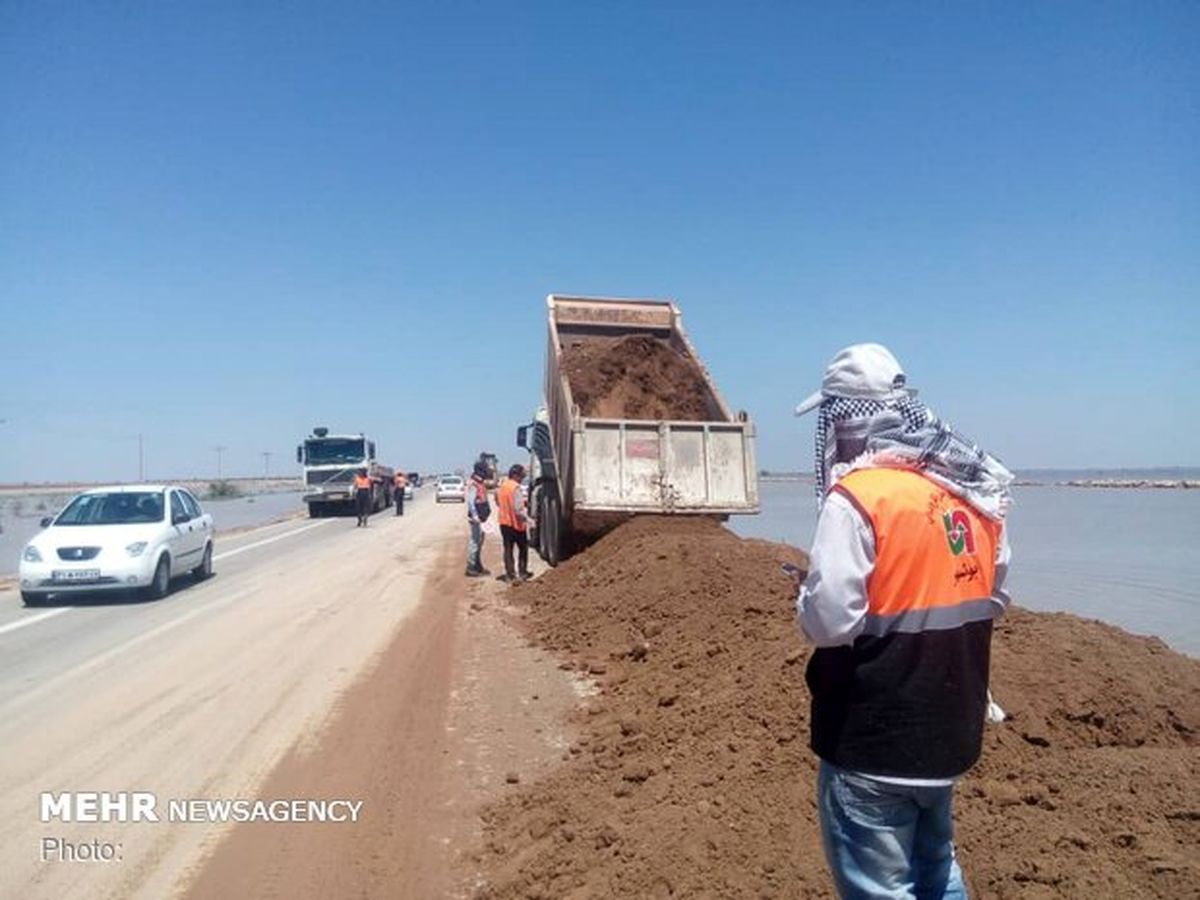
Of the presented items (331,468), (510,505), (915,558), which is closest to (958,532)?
(915,558)

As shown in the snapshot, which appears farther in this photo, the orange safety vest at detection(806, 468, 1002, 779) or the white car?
the white car

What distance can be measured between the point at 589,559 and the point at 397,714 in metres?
5.81

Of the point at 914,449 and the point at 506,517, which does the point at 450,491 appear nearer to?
the point at 506,517

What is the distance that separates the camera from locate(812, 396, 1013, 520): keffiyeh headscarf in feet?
8.79

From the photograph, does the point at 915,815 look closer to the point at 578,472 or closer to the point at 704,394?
the point at 578,472

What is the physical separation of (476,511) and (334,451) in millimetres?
23468

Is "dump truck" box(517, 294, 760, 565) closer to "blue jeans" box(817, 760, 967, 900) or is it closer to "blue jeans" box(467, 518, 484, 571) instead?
"blue jeans" box(467, 518, 484, 571)

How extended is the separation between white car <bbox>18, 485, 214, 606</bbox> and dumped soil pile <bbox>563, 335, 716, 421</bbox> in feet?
21.9

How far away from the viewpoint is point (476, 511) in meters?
16.0

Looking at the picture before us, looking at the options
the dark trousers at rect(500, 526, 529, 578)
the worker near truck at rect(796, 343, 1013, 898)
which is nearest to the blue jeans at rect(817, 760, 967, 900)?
the worker near truck at rect(796, 343, 1013, 898)

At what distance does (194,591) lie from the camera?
14758 millimetres

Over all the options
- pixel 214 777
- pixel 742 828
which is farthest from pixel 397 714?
pixel 742 828

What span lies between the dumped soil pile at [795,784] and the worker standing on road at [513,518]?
21.9 feet

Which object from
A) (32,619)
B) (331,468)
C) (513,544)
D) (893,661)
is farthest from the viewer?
(331,468)
